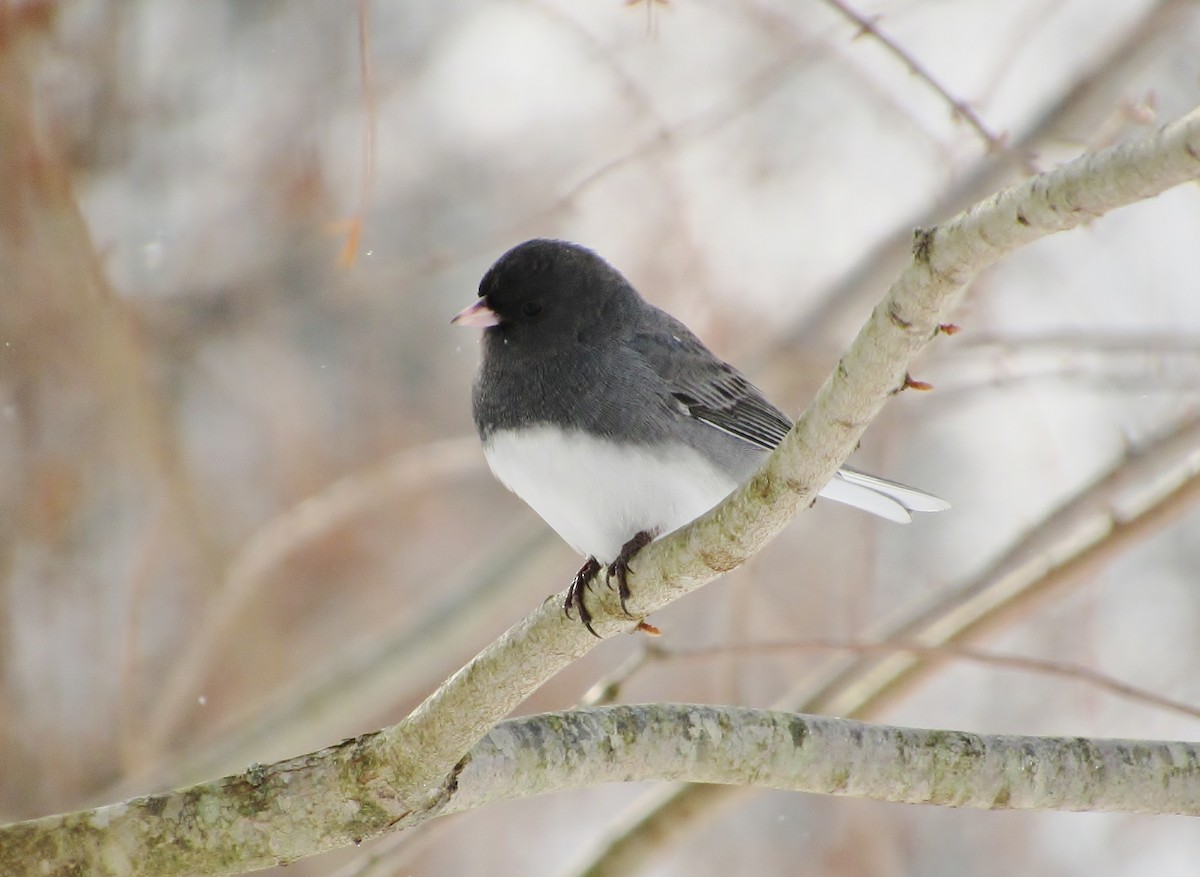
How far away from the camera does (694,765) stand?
1.76 m

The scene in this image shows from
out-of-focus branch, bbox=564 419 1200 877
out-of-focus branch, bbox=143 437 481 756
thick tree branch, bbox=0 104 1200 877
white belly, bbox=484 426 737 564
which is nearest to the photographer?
thick tree branch, bbox=0 104 1200 877

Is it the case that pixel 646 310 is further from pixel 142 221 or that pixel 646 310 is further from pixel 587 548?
pixel 142 221

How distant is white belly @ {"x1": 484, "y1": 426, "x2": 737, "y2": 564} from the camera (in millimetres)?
2146

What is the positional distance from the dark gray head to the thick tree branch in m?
0.78

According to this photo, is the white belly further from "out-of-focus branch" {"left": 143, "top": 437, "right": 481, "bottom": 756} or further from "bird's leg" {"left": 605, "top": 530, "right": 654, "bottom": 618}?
"out-of-focus branch" {"left": 143, "top": 437, "right": 481, "bottom": 756}

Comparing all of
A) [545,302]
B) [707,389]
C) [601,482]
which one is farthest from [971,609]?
[545,302]

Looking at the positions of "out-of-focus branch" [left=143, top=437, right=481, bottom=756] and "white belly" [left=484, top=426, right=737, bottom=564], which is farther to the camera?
"out-of-focus branch" [left=143, top=437, right=481, bottom=756]

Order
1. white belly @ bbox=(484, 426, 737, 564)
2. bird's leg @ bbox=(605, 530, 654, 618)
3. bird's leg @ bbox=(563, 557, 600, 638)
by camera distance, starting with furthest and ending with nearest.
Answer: white belly @ bbox=(484, 426, 737, 564) < bird's leg @ bbox=(605, 530, 654, 618) < bird's leg @ bbox=(563, 557, 600, 638)

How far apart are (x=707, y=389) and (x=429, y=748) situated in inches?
43.5

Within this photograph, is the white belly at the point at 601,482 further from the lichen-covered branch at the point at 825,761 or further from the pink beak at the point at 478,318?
the lichen-covered branch at the point at 825,761

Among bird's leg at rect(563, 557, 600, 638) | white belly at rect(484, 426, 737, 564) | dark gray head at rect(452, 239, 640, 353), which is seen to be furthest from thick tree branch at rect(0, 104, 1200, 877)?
dark gray head at rect(452, 239, 640, 353)

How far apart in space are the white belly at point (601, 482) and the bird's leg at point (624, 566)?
0.21ft

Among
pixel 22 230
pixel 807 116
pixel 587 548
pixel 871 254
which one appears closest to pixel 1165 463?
pixel 871 254

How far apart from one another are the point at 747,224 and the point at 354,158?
1.66 metres
